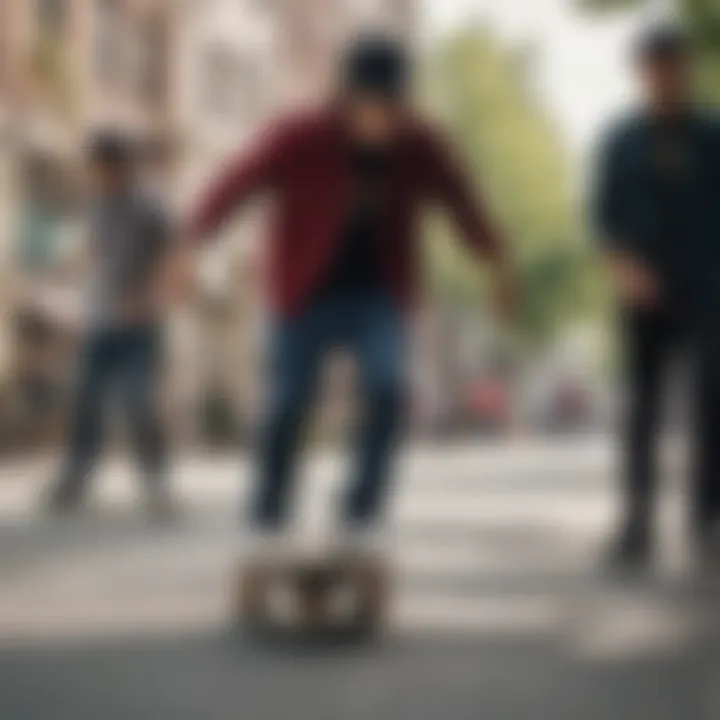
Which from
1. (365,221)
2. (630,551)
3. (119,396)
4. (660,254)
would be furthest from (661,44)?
(119,396)

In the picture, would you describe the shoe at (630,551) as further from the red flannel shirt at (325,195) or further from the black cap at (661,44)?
the black cap at (661,44)

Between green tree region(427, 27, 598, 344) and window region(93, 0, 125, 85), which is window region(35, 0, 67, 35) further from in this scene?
green tree region(427, 27, 598, 344)

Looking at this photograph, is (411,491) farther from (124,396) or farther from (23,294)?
(23,294)

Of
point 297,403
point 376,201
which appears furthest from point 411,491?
point 376,201

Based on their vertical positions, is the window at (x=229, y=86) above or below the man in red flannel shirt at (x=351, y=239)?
above

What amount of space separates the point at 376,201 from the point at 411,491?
0.26 meters

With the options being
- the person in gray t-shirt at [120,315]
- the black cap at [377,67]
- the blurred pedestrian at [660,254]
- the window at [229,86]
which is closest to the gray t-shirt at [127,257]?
the person in gray t-shirt at [120,315]

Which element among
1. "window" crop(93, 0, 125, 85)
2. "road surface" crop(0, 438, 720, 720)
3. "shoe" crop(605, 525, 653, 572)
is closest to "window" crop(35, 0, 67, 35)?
"window" crop(93, 0, 125, 85)

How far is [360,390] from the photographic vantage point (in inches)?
50.9

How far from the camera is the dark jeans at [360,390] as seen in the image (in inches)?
Result: 49.5

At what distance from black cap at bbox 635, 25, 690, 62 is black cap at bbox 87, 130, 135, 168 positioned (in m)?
0.47

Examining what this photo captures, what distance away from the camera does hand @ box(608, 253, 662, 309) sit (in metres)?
1.30

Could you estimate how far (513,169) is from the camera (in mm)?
1235

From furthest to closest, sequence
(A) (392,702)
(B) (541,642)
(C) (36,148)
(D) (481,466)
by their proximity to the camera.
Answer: (D) (481,466), (C) (36,148), (B) (541,642), (A) (392,702)
